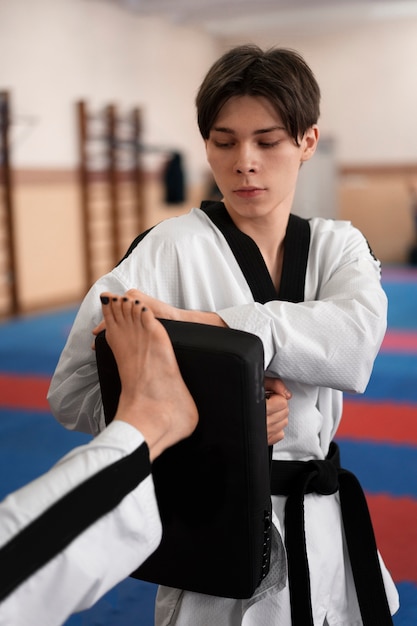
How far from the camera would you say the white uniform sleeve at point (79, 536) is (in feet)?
3.03

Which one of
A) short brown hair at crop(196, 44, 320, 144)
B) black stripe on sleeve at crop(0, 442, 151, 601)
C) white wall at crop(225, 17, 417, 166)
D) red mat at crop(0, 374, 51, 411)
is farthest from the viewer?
white wall at crop(225, 17, 417, 166)

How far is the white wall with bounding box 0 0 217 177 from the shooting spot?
7.21m

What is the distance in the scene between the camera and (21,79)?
7.16 metres

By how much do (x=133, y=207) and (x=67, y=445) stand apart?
6422mm

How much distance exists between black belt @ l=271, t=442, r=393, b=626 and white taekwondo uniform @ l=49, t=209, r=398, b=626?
25mm

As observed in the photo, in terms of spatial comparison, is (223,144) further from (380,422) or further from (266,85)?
(380,422)

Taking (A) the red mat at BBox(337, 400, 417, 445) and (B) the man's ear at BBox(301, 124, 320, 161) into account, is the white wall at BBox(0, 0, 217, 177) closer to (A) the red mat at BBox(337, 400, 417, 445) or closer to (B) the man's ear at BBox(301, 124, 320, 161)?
(A) the red mat at BBox(337, 400, 417, 445)

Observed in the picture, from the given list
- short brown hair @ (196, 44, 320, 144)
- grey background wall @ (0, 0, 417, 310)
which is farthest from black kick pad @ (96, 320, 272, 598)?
grey background wall @ (0, 0, 417, 310)

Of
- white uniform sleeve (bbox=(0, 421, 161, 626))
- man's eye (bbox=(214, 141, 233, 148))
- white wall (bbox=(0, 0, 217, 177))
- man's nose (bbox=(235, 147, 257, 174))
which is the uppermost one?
white wall (bbox=(0, 0, 217, 177))

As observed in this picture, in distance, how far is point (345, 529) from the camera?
153cm

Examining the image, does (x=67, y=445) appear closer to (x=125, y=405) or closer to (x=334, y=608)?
(x=334, y=608)

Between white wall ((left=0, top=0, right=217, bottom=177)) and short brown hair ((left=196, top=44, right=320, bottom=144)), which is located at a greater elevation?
white wall ((left=0, top=0, right=217, bottom=177))

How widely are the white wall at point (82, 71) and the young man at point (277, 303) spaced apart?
618 centimetres

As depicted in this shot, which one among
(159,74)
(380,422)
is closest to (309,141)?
(380,422)
